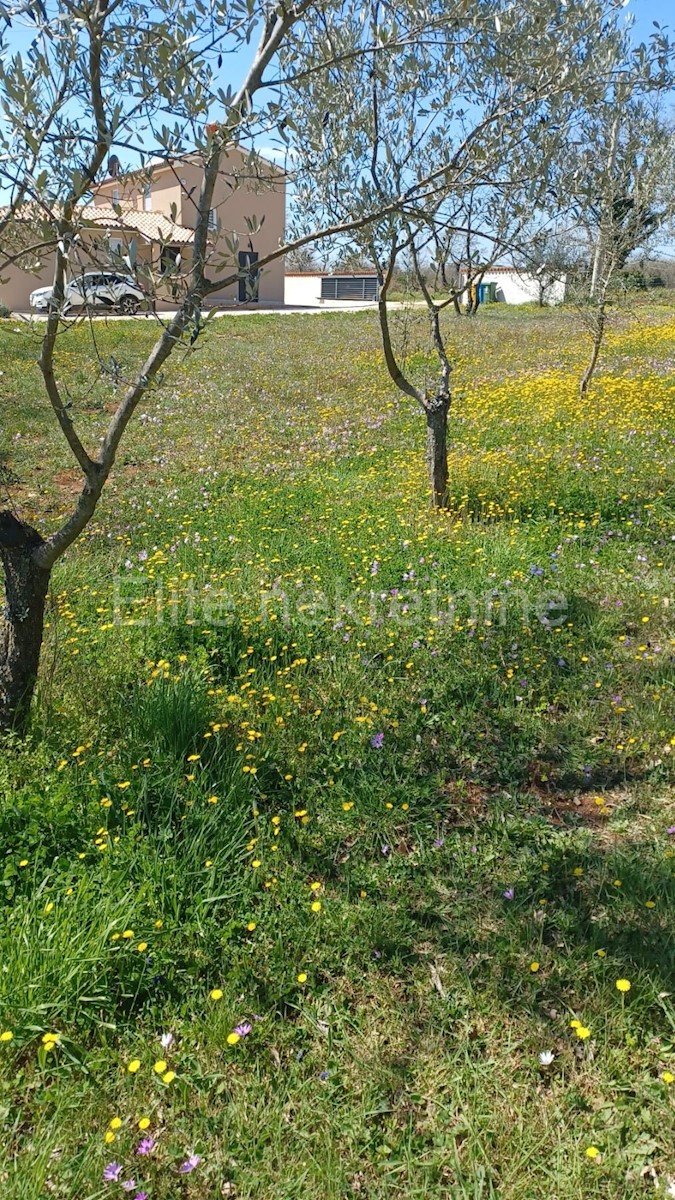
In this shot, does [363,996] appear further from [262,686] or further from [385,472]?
[385,472]

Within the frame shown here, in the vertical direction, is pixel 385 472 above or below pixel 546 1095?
above

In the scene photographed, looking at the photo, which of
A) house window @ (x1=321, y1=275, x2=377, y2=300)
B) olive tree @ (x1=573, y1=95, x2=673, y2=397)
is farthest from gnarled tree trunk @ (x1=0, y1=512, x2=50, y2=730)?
house window @ (x1=321, y1=275, x2=377, y2=300)

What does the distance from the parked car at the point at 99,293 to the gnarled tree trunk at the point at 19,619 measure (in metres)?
1.19

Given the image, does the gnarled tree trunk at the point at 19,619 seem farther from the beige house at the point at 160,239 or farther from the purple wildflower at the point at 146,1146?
the purple wildflower at the point at 146,1146

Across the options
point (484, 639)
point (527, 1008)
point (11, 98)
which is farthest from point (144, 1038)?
point (11, 98)

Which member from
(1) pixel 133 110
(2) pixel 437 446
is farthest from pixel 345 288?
(1) pixel 133 110

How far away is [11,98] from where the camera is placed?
8.98 feet

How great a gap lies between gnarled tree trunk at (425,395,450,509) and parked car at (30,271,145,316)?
425cm

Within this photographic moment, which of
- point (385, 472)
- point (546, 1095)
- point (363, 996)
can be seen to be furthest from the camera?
point (385, 472)

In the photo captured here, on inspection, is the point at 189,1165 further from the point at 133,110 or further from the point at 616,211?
the point at 616,211

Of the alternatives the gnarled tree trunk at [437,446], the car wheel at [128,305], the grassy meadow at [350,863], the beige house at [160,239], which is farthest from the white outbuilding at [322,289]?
the car wheel at [128,305]

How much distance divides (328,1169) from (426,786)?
1734 millimetres

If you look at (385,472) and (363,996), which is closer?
(363,996)

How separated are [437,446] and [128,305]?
13.9 feet
